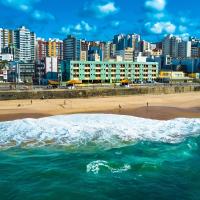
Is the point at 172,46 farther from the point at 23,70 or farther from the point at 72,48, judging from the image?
the point at 23,70

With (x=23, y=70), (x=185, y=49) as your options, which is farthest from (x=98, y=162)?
(x=185, y=49)

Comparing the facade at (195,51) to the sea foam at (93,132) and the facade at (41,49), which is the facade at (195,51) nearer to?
the facade at (41,49)

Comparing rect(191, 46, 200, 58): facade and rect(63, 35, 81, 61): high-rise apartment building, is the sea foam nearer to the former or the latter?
rect(63, 35, 81, 61): high-rise apartment building

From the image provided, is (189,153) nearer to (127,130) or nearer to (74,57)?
(127,130)

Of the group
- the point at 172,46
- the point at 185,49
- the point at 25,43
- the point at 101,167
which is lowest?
the point at 101,167

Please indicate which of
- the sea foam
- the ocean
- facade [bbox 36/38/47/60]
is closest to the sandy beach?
the sea foam

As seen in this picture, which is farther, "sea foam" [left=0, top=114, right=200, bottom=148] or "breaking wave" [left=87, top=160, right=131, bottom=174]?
"sea foam" [left=0, top=114, right=200, bottom=148]

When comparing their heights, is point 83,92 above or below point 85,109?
above
